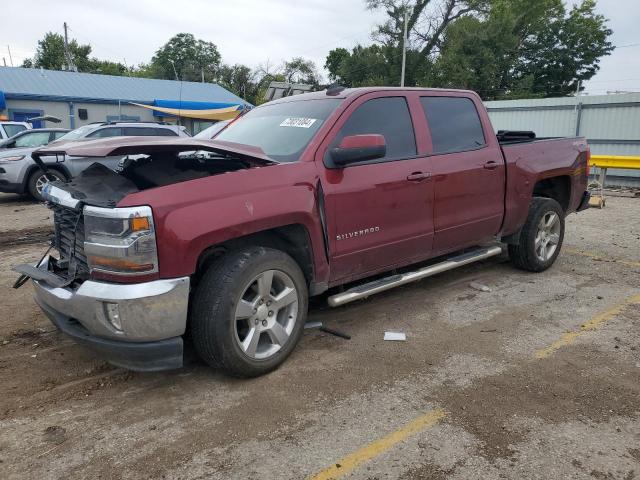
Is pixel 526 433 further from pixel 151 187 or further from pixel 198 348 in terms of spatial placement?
pixel 151 187

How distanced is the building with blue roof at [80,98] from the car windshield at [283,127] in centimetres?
2124

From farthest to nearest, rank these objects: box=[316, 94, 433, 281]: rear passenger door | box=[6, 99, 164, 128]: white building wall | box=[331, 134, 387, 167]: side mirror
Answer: box=[6, 99, 164, 128]: white building wall → box=[316, 94, 433, 281]: rear passenger door → box=[331, 134, 387, 167]: side mirror

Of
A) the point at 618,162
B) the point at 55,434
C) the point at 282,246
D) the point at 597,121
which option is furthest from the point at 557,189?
the point at 597,121

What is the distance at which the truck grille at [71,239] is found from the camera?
10.5ft

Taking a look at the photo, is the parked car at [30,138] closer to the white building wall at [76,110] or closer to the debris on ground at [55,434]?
the debris on ground at [55,434]

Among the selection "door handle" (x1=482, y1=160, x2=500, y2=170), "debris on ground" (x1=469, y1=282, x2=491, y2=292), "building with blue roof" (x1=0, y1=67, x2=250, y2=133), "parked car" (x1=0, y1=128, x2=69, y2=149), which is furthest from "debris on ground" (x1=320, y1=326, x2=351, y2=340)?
"building with blue roof" (x1=0, y1=67, x2=250, y2=133)

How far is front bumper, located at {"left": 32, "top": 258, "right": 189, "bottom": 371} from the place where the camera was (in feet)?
9.24

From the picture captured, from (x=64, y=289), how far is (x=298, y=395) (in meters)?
1.61

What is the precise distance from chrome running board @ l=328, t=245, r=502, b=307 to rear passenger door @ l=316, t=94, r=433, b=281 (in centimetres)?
11

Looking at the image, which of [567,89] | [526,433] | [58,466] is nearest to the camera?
[58,466]

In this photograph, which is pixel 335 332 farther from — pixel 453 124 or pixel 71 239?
pixel 453 124

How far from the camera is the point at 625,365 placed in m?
3.57

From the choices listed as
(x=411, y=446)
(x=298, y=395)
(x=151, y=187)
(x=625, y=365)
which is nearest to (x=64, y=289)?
(x=151, y=187)

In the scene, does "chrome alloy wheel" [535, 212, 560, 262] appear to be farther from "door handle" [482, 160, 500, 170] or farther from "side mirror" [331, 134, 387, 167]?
"side mirror" [331, 134, 387, 167]
